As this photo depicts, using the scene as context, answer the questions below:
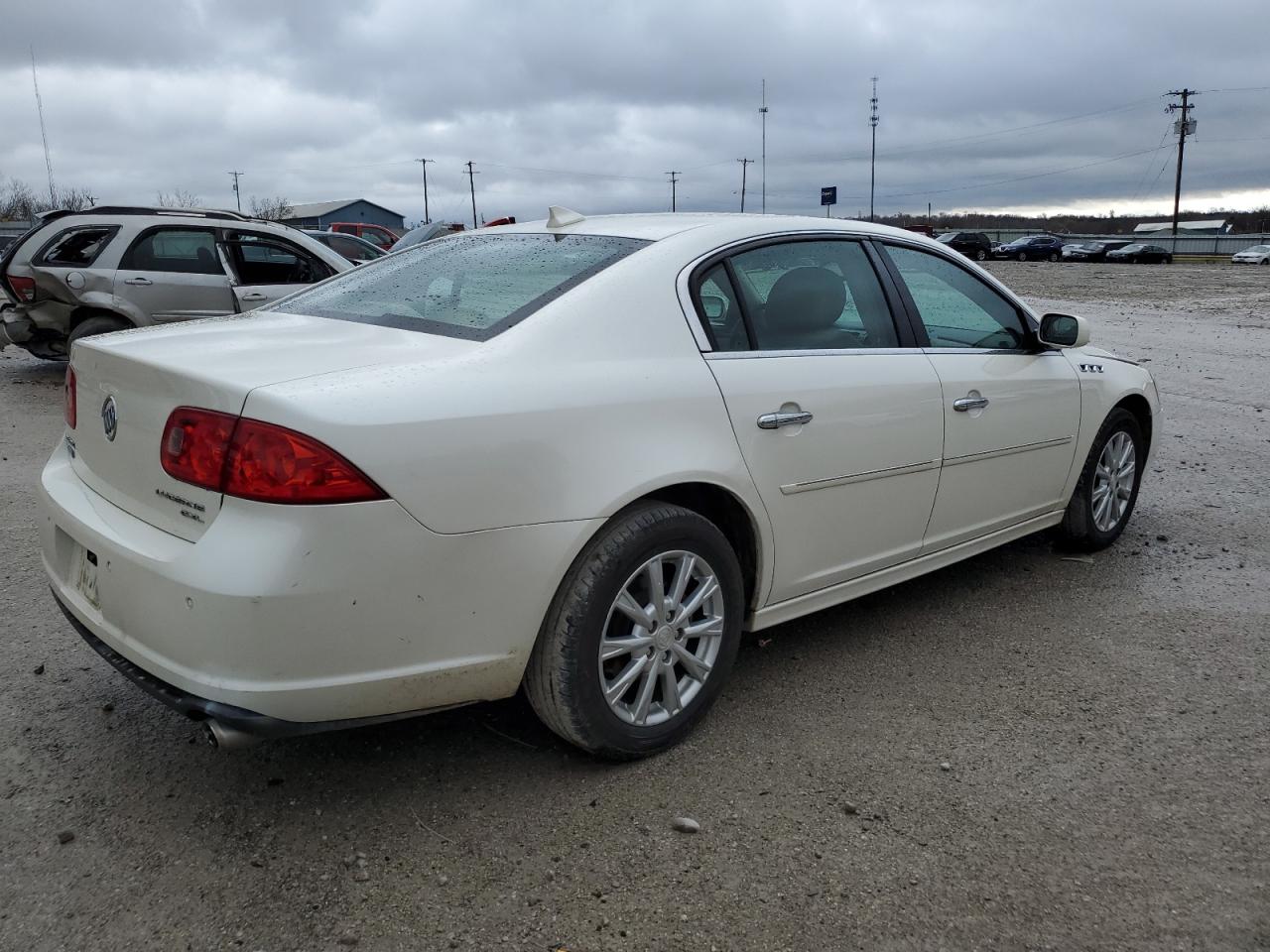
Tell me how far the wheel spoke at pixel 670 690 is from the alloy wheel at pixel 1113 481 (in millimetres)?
2747

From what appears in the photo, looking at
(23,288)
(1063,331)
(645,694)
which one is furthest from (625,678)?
(23,288)

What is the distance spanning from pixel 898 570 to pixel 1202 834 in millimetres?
1391

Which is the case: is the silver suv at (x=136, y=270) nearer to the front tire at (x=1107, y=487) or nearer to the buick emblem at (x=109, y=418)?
the buick emblem at (x=109, y=418)

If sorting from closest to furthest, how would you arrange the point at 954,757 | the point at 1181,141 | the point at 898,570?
the point at 954,757, the point at 898,570, the point at 1181,141

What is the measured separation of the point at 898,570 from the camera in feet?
12.8

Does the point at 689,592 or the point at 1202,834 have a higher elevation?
the point at 689,592

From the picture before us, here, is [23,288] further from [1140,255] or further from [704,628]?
[1140,255]

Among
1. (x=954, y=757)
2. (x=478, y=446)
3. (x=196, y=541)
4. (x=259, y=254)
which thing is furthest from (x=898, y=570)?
(x=259, y=254)

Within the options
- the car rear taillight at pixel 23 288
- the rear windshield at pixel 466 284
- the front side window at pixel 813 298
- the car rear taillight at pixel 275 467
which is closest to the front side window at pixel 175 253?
the car rear taillight at pixel 23 288

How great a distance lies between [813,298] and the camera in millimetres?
3666

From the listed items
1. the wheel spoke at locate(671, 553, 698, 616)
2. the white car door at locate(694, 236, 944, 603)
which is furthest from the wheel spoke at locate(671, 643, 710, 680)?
the white car door at locate(694, 236, 944, 603)

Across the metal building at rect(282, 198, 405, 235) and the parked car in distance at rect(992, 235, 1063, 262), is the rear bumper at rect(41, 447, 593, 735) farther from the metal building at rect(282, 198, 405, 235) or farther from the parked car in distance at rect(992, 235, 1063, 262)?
the metal building at rect(282, 198, 405, 235)

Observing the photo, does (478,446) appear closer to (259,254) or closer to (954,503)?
(954,503)

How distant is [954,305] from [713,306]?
1450 mm
